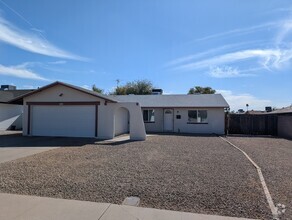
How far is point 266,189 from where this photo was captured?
6.92m

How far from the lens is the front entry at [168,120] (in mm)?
27406

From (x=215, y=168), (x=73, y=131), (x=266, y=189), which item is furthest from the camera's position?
(x=73, y=131)

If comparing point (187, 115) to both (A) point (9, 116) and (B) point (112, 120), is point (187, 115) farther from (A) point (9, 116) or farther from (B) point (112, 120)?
(A) point (9, 116)

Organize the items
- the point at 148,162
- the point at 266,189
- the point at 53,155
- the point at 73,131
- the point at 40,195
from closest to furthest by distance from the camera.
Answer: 1. the point at 40,195
2. the point at 266,189
3. the point at 148,162
4. the point at 53,155
5. the point at 73,131

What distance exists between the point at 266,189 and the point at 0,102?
24.8 metres

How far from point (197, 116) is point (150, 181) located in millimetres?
19745

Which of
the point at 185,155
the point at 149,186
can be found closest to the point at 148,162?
the point at 185,155

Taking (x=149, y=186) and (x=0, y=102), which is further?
(x=0, y=102)

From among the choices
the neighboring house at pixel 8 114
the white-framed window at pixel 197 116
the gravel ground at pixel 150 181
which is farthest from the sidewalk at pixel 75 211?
the neighboring house at pixel 8 114

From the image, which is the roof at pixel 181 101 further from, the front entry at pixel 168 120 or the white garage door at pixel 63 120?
the white garage door at pixel 63 120

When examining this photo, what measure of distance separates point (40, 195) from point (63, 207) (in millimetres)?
1088

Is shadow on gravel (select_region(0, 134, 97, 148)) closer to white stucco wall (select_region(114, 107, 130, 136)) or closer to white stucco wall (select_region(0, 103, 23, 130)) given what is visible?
white stucco wall (select_region(114, 107, 130, 136))

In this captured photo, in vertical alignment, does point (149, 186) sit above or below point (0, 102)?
below

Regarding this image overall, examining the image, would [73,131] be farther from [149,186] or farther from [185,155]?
[149,186]
